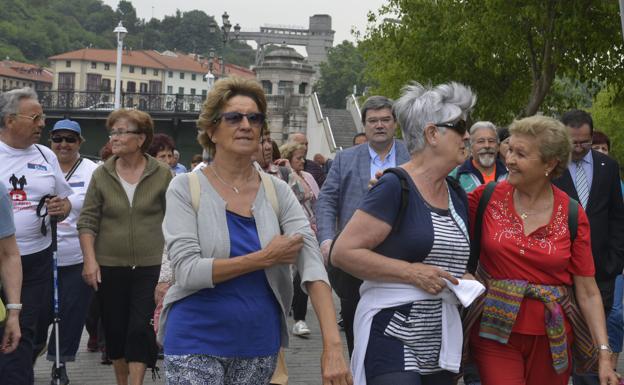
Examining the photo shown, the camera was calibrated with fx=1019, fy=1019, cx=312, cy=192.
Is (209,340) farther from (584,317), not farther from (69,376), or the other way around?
(69,376)

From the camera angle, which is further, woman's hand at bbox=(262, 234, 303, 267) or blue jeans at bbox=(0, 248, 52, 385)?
blue jeans at bbox=(0, 248, 52, 385)

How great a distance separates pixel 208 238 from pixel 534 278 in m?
1.58

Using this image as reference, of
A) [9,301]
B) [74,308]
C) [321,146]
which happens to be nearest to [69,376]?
[74,308]

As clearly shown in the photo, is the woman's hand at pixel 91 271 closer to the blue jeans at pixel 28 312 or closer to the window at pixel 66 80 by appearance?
the blue jeans at pixel 28 312

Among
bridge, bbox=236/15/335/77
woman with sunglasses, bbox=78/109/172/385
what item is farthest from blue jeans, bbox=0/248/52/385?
bridge, bbox=236/15/335/77

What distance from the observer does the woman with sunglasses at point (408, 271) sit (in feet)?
14.1

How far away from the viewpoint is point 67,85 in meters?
152

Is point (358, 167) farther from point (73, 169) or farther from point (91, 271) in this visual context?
point (73, 169)

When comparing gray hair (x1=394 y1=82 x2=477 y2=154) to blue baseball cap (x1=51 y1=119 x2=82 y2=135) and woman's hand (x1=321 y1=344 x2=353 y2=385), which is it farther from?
blue baseball cap (x1=51 y1=119 x2=82 y2=135)

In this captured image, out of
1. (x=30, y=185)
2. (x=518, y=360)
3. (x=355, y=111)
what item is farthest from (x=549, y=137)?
(x=355, y=111)

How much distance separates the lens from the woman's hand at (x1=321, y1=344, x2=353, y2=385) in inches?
156

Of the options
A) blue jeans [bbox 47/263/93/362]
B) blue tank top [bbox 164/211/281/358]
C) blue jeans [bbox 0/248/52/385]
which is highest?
blue tank top [bbox 164/211/281/358]

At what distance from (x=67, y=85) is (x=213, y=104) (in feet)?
501

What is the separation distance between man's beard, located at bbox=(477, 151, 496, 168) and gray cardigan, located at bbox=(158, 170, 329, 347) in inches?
134
